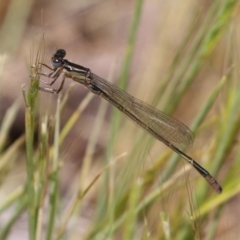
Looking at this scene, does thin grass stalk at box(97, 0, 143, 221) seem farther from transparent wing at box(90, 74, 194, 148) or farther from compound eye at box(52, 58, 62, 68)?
compound eye at box(52, 58, 62, 68)

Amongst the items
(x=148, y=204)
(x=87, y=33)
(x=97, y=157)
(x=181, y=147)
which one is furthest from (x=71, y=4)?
(x=148, y=204)

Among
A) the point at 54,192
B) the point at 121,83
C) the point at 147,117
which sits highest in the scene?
the point at 147,117

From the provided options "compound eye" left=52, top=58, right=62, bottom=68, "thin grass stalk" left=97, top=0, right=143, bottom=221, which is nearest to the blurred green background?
"thin grass stalk" left=97, top=0, right=143, bottom=221

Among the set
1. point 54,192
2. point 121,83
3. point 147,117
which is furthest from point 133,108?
point 54,192

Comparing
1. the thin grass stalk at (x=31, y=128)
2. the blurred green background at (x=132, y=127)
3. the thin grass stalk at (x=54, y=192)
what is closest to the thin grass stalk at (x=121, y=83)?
the blurred green background at (x=132, y=127)

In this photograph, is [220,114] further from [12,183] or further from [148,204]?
[12,183]

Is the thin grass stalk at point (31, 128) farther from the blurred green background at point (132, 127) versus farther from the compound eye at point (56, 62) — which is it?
the compound eye at point (56, 62)

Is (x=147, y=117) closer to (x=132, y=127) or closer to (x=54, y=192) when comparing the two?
(x=132, y=127)

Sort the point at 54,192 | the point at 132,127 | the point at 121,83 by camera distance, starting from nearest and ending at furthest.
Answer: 1. the point at 54,192
2. the point at 121,83
3. the point at 132,127

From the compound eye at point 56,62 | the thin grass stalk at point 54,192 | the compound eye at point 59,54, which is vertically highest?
the compound eye at point 59,54
